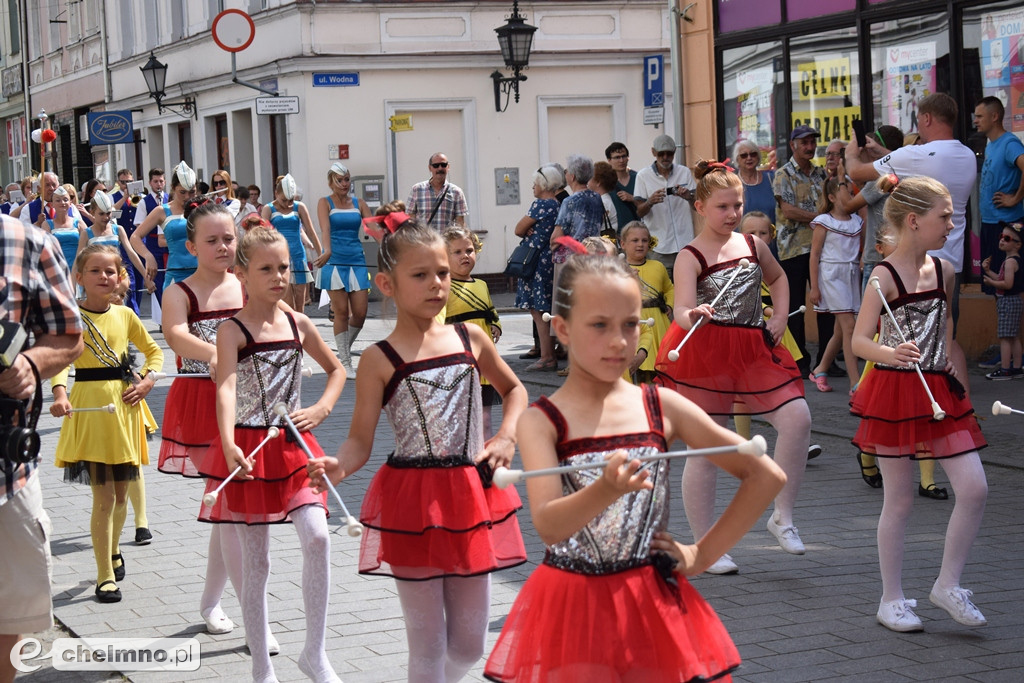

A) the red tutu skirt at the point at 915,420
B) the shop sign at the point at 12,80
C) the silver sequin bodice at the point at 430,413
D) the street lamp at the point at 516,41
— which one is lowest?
the red tutu skirt at the point at 915,420

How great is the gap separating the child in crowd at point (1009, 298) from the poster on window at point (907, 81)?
201 cm

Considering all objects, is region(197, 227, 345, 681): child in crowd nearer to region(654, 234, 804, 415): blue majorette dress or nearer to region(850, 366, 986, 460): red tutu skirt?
region(654, 234, 804, 415): blue majorette dress

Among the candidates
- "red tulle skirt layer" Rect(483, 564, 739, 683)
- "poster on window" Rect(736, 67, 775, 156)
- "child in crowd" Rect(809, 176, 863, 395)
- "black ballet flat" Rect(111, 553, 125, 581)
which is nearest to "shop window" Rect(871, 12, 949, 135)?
"poster on window" Rect(736, 67, 775, 156)

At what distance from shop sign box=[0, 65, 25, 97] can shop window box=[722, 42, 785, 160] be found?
3545 cm

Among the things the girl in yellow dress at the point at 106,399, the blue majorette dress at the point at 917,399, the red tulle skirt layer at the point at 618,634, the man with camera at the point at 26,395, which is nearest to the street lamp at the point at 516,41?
the girl in yellow dress at the point at 106,399

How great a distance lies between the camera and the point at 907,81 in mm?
13602

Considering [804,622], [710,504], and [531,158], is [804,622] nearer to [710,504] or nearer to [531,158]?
[710,504]

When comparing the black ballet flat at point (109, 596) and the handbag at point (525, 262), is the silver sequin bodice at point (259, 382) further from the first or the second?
the handbag at point (525, 262)

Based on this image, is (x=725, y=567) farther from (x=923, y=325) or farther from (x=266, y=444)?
(x=266, y=444)

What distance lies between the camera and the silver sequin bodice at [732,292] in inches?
265

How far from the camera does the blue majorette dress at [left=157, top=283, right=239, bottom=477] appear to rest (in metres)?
6.26

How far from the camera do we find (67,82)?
134 ft

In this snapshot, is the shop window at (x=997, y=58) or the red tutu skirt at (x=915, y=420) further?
the shop window at (x=997, y=58)

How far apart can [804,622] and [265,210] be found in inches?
409
